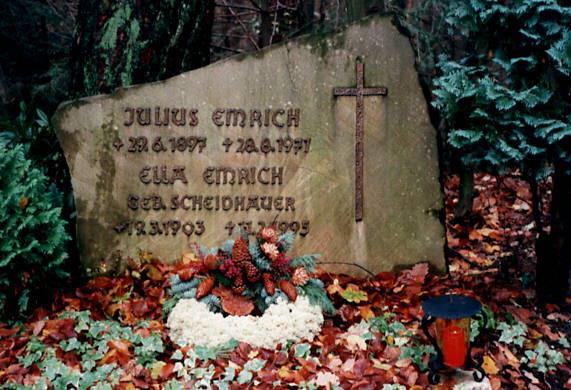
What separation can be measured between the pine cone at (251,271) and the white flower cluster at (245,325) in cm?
24

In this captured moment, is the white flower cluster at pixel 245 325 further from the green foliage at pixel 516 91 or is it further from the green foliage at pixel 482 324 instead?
the green foliage at pixel 516 91

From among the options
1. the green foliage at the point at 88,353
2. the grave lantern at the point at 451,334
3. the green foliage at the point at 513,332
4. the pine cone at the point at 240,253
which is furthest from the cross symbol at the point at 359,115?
the green foliage at the point at 88,353

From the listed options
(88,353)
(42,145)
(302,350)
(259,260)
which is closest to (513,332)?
(302,350)

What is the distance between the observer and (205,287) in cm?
441

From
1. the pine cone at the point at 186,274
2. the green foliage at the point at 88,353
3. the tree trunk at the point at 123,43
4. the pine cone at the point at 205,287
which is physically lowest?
the green foliage at the point at 88,353

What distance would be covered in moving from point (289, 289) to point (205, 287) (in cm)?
59

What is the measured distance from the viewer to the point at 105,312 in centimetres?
480

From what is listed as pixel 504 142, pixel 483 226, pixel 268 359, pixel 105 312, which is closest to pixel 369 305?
pixel 268 359

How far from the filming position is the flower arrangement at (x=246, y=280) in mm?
4402

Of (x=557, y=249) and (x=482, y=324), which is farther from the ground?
(x=557, y=249)

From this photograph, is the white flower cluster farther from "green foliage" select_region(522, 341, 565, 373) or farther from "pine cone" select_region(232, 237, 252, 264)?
"green foliage" select_region(522, 341, 565, 373)

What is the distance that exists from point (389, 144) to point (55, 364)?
3.05 meters

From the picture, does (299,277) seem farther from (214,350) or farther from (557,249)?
(557,249)

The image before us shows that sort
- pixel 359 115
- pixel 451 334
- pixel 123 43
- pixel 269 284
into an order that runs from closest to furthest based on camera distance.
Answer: pixel 451 334 → pixel 269 284 → pixel 359 115 → pixel 123 43
